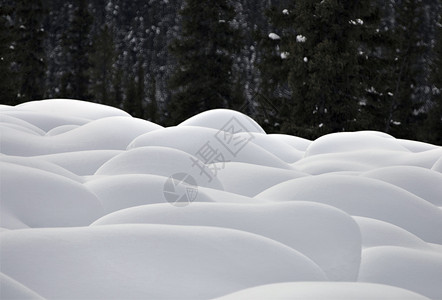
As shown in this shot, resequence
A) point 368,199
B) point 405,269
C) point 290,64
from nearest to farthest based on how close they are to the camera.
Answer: point 405,269 → point 368,199 → point 290,64

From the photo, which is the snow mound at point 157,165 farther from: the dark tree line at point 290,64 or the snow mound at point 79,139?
the dark tree line at point 290,64

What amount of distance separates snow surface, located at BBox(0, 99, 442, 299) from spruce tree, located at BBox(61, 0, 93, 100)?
1194 inches

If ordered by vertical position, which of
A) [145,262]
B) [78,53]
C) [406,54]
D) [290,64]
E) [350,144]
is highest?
[145,262]

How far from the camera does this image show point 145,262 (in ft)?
4.77

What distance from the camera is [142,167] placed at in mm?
2686

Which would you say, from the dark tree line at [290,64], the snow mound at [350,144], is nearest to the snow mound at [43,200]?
the snow mound at [350,144]

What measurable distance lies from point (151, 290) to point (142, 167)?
1.34m

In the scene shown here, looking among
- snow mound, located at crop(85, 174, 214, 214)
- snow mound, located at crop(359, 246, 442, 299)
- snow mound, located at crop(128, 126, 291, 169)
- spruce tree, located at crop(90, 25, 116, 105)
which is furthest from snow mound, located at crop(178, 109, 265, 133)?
spruce tree, located at crop(90, 25, 116, 105)

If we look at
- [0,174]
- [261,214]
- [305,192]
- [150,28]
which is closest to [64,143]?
[0,174]

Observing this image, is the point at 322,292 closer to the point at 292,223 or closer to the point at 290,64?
the point at 292,223

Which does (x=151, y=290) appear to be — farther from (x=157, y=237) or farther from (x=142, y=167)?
(x=142, y=167)

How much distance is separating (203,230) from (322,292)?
464mm

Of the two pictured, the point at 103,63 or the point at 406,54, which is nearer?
the point at 406,54

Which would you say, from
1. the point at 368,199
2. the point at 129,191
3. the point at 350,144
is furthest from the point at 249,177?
the point at 350,144
